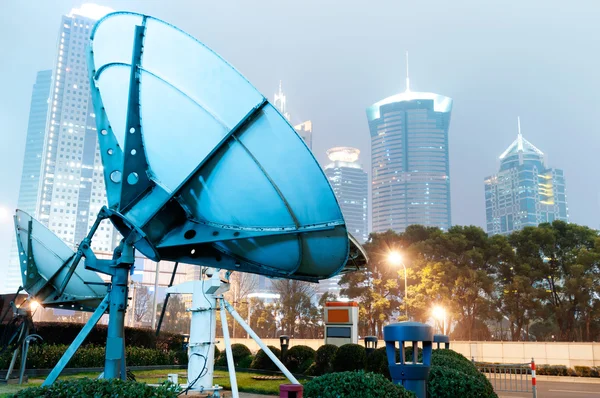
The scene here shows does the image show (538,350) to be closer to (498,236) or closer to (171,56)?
(498,236)

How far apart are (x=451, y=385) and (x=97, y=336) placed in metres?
20.5

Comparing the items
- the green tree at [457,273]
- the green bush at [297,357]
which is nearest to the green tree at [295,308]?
the green tree at [457,273]

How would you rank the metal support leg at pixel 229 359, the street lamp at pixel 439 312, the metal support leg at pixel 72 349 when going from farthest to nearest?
1. the street lamp at pixel 439 312
2. the metal support leg at pixel 229 359
3. the metal support leg at pixel 72 349

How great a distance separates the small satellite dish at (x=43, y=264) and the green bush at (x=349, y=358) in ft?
27.3

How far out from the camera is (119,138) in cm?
1127

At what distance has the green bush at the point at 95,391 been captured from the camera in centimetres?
609

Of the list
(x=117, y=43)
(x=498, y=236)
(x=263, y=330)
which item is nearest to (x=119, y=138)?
(x=117, y=43)

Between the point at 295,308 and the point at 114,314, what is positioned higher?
the point at 295,308

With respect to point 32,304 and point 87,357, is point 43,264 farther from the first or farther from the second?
point 87,357

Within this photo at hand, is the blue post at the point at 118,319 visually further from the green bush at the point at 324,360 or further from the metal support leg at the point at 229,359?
the green bush at the point at 324,360

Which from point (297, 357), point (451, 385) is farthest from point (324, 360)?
point (451, 385)

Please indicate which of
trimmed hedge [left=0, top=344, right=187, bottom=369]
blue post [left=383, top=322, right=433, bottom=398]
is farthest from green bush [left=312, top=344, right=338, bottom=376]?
blue post [left=383, top=322, right=433, bottom=398]

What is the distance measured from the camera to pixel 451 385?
31.6 ft

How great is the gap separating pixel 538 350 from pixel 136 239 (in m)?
32.0
